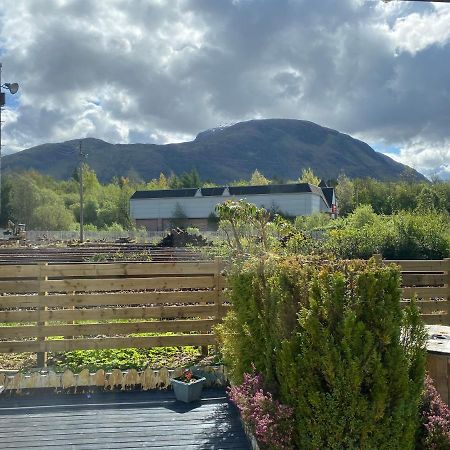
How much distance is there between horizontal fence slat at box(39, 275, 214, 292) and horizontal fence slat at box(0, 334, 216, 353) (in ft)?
2.11

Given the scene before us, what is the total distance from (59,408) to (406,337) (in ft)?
11.5

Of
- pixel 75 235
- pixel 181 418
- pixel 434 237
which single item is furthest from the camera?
pixel 75 235

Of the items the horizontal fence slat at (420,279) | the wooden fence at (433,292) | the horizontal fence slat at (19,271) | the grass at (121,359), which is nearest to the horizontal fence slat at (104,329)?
the grass at (121,359)

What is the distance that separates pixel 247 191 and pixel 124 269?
66075mm

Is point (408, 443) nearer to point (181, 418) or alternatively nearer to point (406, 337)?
point (406, 337)

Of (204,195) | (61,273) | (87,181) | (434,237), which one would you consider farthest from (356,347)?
(87,181)

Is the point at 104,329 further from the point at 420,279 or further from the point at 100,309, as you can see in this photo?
the point at 420,279

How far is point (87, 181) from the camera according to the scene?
10444 centimetres

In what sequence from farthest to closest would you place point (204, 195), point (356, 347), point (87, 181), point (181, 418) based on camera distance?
point (87, 181) < point (204, 195) < point (181, 418) < point (356, 347)

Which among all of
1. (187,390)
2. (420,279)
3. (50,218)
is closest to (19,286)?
(187,390)

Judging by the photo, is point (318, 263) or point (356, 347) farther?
point (318, 263)

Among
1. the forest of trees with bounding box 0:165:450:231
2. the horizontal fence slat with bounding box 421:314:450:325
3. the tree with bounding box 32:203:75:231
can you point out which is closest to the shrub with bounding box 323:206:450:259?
the horizontal fence slat with bounding box 421:314:450:325

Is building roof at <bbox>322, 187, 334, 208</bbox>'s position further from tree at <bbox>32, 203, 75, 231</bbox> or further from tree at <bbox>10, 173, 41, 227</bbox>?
tree at <bbox>10, 173, 41, 227</bbox>

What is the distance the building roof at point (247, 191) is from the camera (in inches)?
2709
